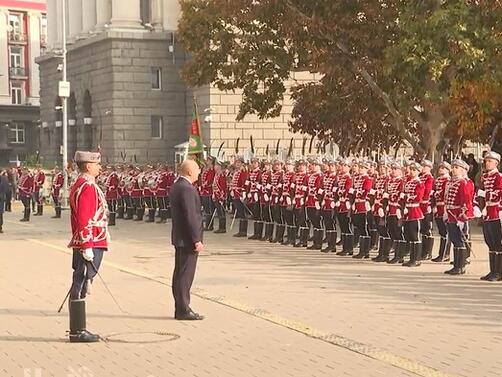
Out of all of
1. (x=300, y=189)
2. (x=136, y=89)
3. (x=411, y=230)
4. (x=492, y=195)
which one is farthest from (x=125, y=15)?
(x=492, y=195)

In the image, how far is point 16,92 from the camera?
313 feet

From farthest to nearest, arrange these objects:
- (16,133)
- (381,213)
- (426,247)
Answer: (16,133)
(381,213)
(426,247)

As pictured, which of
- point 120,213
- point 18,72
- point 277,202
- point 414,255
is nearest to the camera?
point 414,255

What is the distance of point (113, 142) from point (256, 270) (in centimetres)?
3961

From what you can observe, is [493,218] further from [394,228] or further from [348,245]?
[348,245]

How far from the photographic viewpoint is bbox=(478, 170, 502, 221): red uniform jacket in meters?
16.5

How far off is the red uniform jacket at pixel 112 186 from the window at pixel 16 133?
59281mm

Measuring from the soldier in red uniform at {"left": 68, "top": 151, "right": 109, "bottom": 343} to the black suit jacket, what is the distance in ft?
4.30

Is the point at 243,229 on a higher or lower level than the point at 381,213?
lower

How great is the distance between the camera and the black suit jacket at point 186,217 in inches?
508

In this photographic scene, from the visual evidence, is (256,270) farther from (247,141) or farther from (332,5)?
(247,141)

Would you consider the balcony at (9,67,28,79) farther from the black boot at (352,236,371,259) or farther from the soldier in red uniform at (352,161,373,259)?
the black boot at (352,236,371,259)

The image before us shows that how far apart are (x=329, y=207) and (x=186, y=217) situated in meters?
9.36

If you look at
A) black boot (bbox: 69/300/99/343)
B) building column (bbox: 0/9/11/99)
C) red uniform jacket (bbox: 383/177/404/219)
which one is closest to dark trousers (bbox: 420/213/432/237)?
red uniform jacket (bbox: 383/177/404/219)
